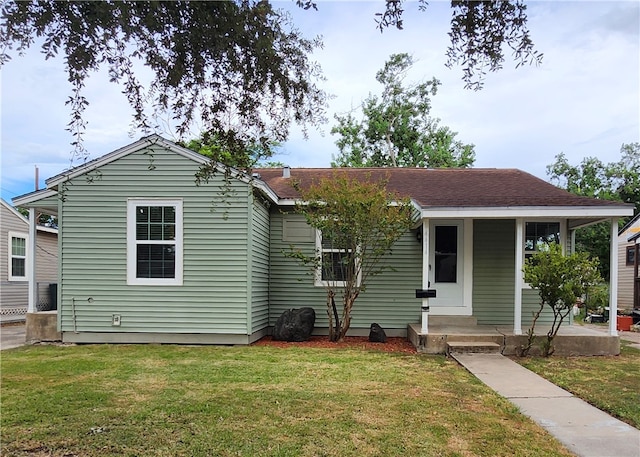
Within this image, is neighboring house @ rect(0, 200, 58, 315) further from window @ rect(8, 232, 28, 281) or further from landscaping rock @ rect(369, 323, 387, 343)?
landscaping rock @ rect(369, 323, 387, 343)

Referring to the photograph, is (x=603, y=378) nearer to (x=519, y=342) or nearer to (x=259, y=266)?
(x=519, y=342)

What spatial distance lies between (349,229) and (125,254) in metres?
4.22

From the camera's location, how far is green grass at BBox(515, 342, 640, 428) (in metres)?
5.00

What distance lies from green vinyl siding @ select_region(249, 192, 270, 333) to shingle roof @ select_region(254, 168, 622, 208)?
0.83 metres

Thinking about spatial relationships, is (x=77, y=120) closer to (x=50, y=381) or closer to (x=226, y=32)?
(x=226, y=32)

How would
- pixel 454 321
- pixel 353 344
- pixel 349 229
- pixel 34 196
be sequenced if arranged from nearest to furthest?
pixel 349 229, pixel 353 344, pixel 34 196, pixel 454 321

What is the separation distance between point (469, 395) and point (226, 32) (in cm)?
445

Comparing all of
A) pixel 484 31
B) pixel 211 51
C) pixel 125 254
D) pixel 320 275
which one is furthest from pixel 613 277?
pixel 125 254

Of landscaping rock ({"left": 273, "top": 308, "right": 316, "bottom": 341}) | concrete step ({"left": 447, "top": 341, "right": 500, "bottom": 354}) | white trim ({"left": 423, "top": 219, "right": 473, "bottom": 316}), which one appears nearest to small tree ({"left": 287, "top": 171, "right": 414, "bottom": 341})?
landscaping rock ({"left": 273, "top": 308, "right": 316, "bottom": 341})

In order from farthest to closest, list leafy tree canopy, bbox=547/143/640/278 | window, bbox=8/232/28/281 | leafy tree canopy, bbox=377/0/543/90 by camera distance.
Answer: leafy tree canopy, bbox=547/143/640/278
window, bbox=8/232/28/281
leafy tree canopy, bbox=377/0/543/90

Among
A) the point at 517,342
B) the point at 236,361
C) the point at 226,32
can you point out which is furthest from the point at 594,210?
the point at 226,32

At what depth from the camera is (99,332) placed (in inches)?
357

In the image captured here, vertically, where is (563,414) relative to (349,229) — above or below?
below

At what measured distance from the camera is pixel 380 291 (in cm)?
1021
